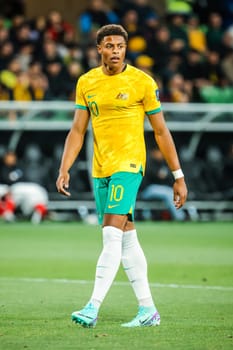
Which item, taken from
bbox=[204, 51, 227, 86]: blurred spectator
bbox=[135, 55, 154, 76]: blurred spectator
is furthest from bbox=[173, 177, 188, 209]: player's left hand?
bbox=[204, 51, 227, 86]: blurred spectator

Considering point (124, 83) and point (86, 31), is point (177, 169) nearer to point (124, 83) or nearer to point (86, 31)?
point (124, 83)

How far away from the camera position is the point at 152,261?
14281mm

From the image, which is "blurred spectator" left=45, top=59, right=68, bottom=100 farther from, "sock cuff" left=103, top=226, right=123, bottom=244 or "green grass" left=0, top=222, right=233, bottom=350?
"sock cuff" left=103, top=226, right=123, bottom=244

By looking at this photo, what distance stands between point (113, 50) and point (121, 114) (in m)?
0.49

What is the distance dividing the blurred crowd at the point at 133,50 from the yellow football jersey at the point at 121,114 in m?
14.3

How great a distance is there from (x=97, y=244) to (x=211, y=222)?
638 cm

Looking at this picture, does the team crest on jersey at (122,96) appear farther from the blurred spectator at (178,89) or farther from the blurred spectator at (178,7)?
the blurred spectator at (178,7)

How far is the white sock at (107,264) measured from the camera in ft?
26.2

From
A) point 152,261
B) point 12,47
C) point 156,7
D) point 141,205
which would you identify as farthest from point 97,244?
point 156,7

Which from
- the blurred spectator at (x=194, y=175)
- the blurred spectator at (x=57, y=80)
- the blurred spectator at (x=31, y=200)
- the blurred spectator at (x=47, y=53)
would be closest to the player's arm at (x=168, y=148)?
the blurred spectator at (x=31, y=200)

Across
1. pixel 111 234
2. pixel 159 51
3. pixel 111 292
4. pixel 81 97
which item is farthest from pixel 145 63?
pixel 111 234

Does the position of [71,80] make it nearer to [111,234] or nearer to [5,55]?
[5,55]

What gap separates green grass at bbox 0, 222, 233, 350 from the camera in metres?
7.43

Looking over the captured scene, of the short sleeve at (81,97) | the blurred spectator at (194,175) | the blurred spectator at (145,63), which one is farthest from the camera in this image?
the blurred spectator at (145,63)
